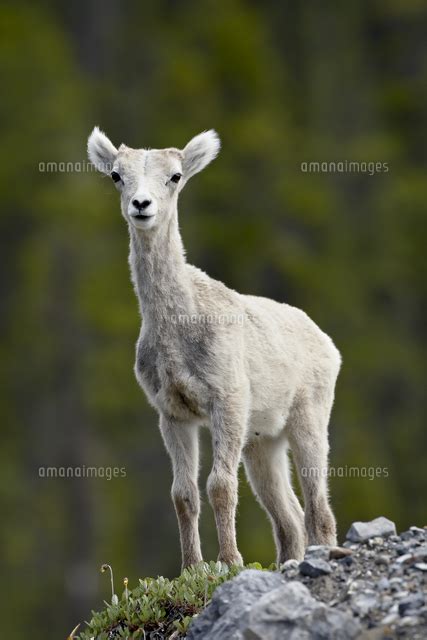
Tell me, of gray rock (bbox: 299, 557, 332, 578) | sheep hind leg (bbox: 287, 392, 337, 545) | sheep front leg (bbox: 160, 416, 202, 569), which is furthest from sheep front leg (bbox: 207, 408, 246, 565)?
gray rock (bbox: 299, 557, 332, 578)

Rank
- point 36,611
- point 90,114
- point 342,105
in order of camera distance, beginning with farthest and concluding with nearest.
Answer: point 342,105, point 90,114, point 36,611

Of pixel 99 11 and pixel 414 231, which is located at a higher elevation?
pixel 99 11

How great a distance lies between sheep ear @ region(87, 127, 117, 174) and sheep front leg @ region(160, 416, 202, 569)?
254 centimetres

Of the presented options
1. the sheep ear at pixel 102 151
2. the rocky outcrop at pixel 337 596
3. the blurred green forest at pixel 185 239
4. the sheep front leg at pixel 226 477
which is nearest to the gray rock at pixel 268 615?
the rocky outcrop at pixel 337 596

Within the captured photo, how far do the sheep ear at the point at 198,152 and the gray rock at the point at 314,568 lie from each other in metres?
4.53

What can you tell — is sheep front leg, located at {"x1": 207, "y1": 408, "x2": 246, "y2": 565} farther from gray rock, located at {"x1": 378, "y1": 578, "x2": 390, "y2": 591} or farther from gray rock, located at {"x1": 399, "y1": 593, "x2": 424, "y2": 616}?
gray rock, located at {"x1": 399, "y1": 593, "x2": 424, "y2": 616}

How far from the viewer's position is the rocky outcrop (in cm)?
989

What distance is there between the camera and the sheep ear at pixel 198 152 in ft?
46.6

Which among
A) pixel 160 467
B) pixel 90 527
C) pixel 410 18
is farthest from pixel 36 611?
pixel 410 18

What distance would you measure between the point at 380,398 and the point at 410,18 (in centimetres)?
1361

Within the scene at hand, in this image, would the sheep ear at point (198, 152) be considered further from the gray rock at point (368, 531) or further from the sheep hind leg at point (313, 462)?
A: the gray rock at point (368, 531)

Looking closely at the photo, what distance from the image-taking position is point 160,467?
35625 millimetres

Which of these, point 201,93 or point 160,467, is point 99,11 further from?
point 160,467

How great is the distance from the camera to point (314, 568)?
10836mm
